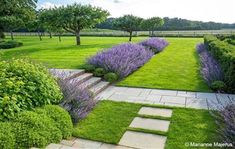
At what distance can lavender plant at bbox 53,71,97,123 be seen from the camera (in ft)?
16.5

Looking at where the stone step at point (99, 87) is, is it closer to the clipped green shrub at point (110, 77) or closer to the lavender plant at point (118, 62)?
the clipped green shrub at point (110, 77)

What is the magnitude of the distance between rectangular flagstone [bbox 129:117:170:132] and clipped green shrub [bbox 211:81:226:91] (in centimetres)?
272

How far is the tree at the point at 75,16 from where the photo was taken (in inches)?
848

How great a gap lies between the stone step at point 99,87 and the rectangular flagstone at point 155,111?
1.68 m

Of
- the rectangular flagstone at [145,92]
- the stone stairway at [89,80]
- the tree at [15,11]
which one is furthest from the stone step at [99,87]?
the tree at [15,11]

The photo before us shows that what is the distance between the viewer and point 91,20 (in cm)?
2231

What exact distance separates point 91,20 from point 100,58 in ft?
45.4

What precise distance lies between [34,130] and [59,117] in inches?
27.0

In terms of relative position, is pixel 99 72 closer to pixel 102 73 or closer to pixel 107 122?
pixel 102 73

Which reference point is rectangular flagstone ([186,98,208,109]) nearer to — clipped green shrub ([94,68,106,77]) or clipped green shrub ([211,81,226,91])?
clipped green shrub ([211,81,226,91])

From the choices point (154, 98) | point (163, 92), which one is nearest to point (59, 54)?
point (163, 92)

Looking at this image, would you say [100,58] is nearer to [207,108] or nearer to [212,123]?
[207,108]

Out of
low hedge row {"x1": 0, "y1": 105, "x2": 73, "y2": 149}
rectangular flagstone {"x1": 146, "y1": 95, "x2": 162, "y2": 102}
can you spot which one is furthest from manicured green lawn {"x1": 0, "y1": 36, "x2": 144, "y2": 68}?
rectangular flagstone {"x1": 146, "y1": 95, "x2": 162, "y2": 102}

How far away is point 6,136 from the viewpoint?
3.33m
